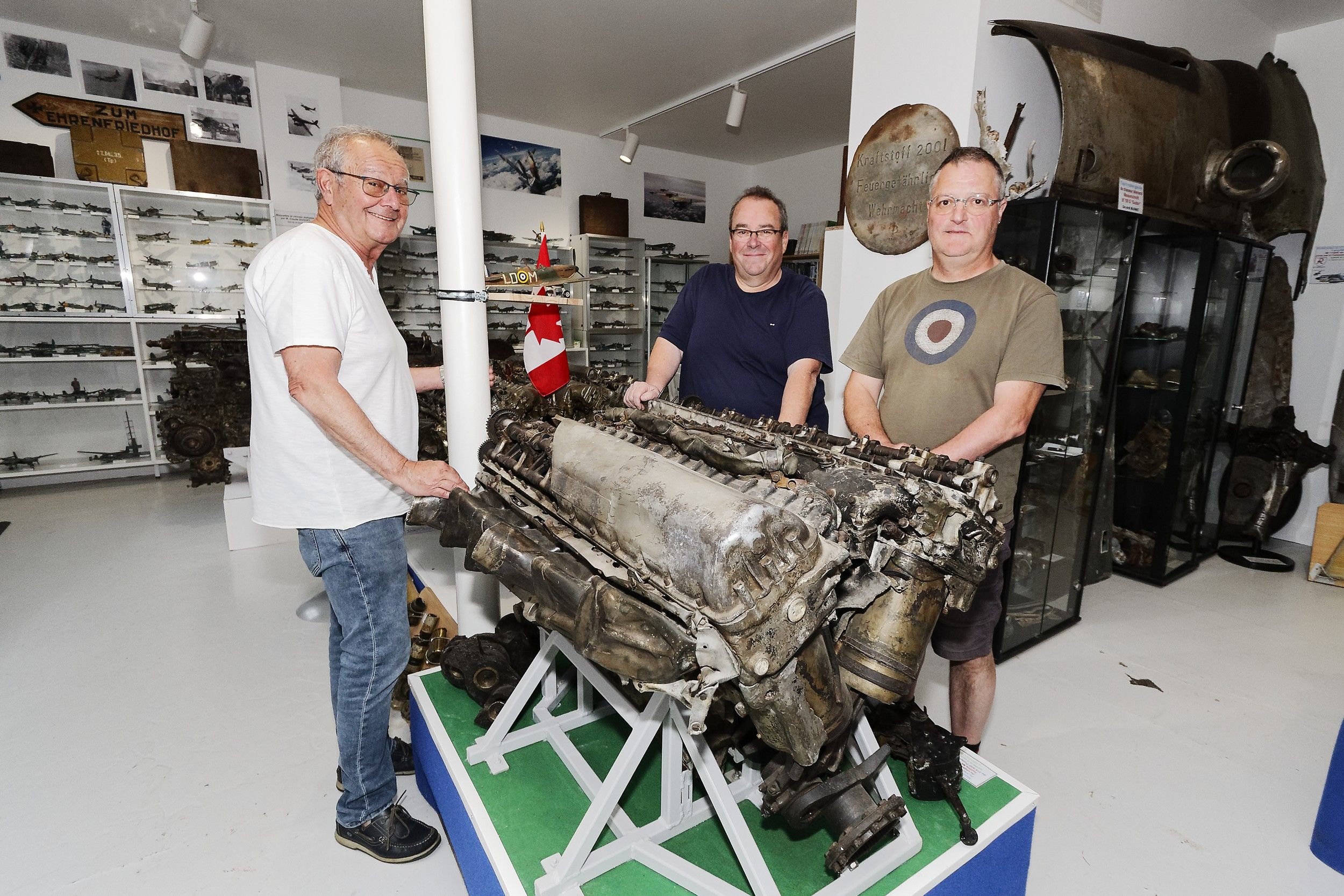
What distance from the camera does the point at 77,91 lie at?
6047 mm

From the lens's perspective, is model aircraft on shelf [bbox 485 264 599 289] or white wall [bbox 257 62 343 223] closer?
model aircraft on shelf [bbox 485 264 599 289]

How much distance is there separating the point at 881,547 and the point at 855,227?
267cm

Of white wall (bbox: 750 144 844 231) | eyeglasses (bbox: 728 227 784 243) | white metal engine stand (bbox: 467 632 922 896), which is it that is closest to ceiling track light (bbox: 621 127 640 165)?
white wall (bbox: 750 144 844 231)

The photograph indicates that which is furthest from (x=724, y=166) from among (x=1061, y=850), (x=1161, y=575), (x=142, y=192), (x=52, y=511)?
(x=1061, y=850)

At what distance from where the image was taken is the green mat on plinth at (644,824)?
157 cm

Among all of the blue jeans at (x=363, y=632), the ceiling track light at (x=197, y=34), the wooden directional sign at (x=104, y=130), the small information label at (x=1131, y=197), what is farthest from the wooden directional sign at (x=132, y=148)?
the small information label at (x=1131, y=197)

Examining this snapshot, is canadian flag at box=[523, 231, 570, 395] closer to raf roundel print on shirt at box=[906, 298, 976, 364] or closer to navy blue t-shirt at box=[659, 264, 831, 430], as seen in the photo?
navy blue t-shirt at box=[659, 264, 831, 430]

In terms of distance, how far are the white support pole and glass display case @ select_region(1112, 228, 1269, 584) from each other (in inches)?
144

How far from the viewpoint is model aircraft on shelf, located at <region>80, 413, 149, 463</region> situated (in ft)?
21.4

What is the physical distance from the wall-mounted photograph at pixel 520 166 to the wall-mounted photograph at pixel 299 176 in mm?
1919

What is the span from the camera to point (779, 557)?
1.17m

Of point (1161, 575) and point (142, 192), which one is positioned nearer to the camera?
point (1161, 575)

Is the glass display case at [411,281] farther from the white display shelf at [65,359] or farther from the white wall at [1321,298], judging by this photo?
the white wall at [1321,298]

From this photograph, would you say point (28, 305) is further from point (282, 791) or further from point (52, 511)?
point (282, 791)
